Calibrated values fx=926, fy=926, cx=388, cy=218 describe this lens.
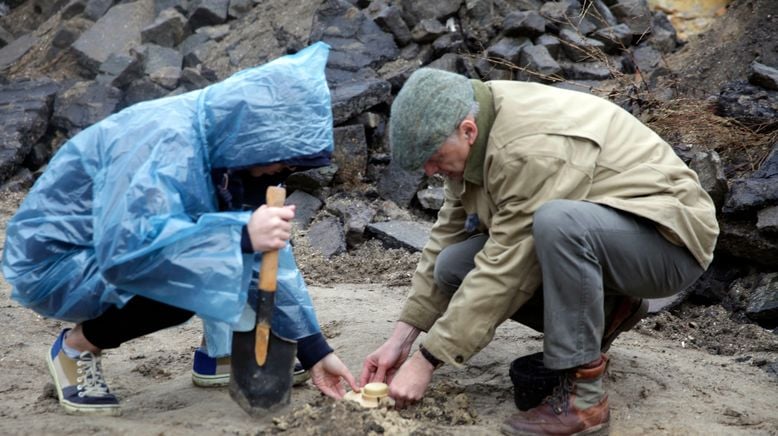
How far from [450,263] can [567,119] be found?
2.33 feet

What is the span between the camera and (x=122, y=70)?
8438mm

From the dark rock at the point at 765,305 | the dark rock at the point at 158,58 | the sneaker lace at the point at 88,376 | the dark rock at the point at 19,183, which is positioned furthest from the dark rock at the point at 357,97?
the sneaker lace at the point at 88,376

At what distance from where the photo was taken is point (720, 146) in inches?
208

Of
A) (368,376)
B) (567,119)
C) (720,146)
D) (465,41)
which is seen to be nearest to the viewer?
(567,119)

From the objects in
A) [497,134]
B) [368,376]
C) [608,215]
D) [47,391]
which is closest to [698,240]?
[608,215]

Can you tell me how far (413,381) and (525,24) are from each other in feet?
17.8

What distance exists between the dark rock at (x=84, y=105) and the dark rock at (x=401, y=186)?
2.75m

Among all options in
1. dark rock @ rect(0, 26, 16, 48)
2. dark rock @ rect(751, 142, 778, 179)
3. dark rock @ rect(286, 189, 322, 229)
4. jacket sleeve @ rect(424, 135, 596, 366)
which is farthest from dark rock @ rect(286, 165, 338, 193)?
dark rock @ rect(0, 26, 16, 48)

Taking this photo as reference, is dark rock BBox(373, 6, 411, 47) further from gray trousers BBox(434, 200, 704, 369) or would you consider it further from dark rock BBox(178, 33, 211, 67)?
gray trousers BBox(434, 200, 704, 369)

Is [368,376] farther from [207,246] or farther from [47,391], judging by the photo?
[47,391]

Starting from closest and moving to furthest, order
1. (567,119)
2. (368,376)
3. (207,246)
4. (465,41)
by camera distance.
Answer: (207,246), (567,119), (368,376), (465,41)

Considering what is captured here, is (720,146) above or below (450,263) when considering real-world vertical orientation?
below

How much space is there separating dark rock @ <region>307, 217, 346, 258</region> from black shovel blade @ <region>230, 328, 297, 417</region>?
285 centimetres

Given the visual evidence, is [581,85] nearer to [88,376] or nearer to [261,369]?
[261,369]
